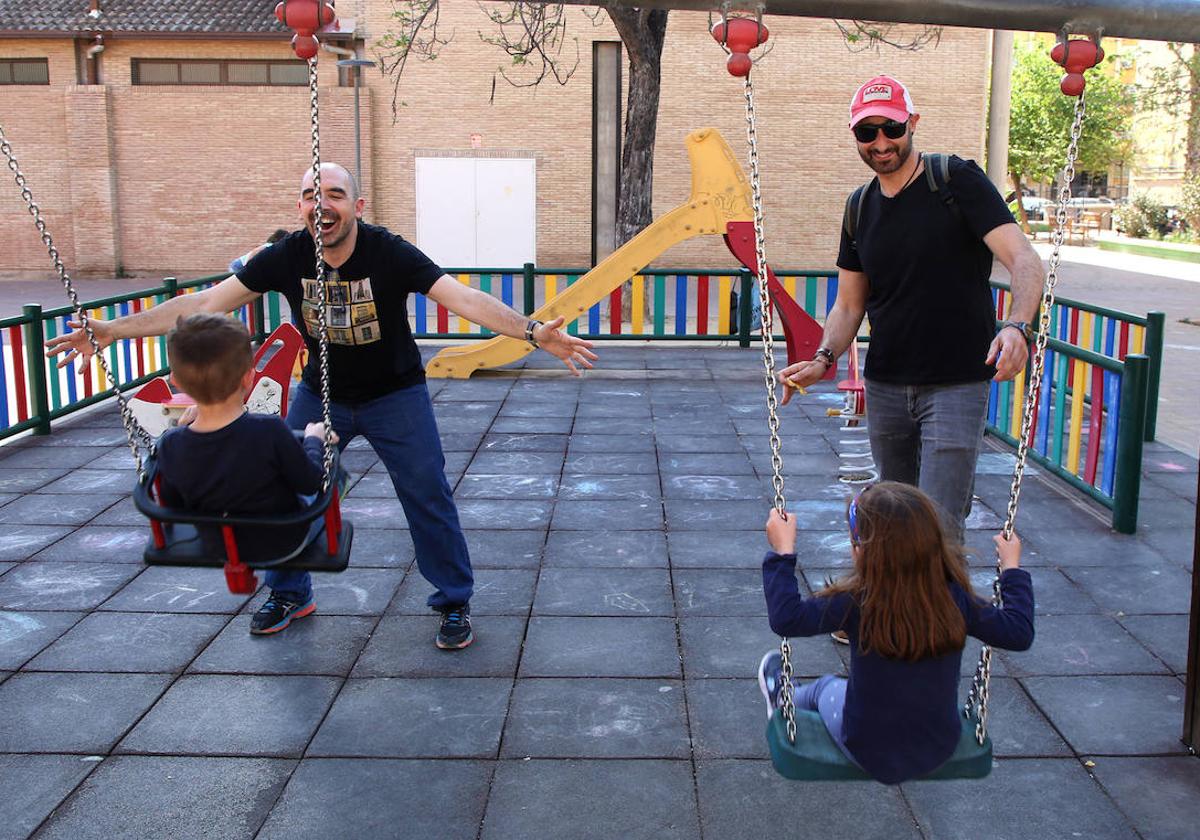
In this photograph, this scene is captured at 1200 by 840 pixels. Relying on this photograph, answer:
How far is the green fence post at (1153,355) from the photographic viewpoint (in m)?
7.91

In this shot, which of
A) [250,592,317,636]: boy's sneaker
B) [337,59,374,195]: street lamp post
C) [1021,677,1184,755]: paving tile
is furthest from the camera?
[337,59,374,195]: street lamp post

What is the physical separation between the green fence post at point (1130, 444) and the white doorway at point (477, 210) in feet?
66.6

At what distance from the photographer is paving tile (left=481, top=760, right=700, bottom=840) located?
3.20 meters

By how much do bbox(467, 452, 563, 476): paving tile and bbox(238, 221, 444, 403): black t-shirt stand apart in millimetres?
3160

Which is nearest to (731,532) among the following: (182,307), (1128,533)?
(1128,533)

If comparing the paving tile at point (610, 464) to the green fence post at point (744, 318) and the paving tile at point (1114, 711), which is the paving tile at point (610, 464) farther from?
the green fence post at point (744, 318)

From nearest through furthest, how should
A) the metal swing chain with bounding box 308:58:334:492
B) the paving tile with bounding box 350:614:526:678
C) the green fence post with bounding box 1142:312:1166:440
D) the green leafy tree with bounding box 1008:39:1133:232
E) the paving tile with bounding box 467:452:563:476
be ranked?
the metal swing chain with bounding box 308:58:334:492, the paving tile with bounding box 350:614:526:678, the paving tile with bounding box 467:452:563:476, the green fence post with bounding box 1142:312:1166:440, the green leafy tree with bounding box 1008:39:1133:232

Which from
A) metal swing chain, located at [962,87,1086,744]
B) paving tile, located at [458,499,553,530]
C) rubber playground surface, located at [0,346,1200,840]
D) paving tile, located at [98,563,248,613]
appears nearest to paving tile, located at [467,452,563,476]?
rubber playground surface, located at [0,346,1200,840]

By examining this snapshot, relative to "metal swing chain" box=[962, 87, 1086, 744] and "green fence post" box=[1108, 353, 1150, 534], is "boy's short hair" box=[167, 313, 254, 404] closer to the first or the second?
"metal swing chain" box=[962, 87, 1086, 744]

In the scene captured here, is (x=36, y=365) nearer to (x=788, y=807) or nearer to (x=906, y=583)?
(x=788, y=807)

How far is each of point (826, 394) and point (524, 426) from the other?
9.55 ft

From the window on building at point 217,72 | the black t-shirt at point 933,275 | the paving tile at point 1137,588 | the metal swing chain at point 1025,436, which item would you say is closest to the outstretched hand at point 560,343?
the black t-shirt at point 933,275

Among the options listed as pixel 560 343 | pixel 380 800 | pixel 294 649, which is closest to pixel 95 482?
pixel 294 649

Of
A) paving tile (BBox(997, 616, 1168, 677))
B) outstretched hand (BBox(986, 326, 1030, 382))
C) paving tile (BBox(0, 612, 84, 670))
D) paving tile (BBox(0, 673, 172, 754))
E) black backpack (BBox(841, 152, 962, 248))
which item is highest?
black backpack (BBox(841, 152, 962, 248))
